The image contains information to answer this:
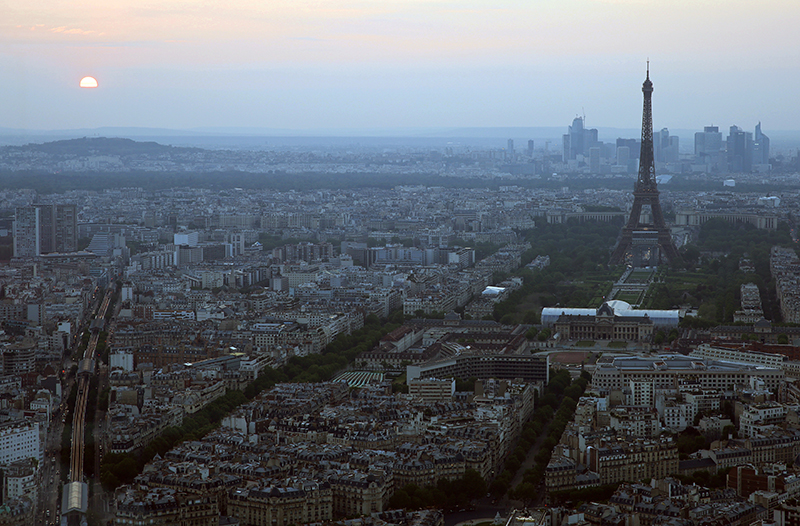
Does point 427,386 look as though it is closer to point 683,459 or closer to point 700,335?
point 683,459

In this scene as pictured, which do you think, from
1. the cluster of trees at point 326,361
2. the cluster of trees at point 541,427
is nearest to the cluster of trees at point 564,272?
the cluster of trees at point 326,361

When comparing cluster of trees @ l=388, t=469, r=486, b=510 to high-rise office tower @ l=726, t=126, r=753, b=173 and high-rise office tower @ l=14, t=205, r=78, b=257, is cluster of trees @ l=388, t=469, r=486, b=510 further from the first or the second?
high-rise office tower @ l=726, t=126, r=753, b=173

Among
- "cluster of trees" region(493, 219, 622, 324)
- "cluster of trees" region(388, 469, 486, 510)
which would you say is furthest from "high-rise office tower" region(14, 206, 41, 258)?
"cluster of trees" region(388, 469, 486, 510)

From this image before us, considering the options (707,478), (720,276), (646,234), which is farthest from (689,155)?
(707,478)

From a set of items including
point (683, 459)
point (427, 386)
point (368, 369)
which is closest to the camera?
point (683, 459)

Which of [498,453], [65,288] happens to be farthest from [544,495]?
[65,288]

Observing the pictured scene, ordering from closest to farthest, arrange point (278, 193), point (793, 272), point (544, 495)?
point (544, 495) < point (793, 272) < point (278, 193)
